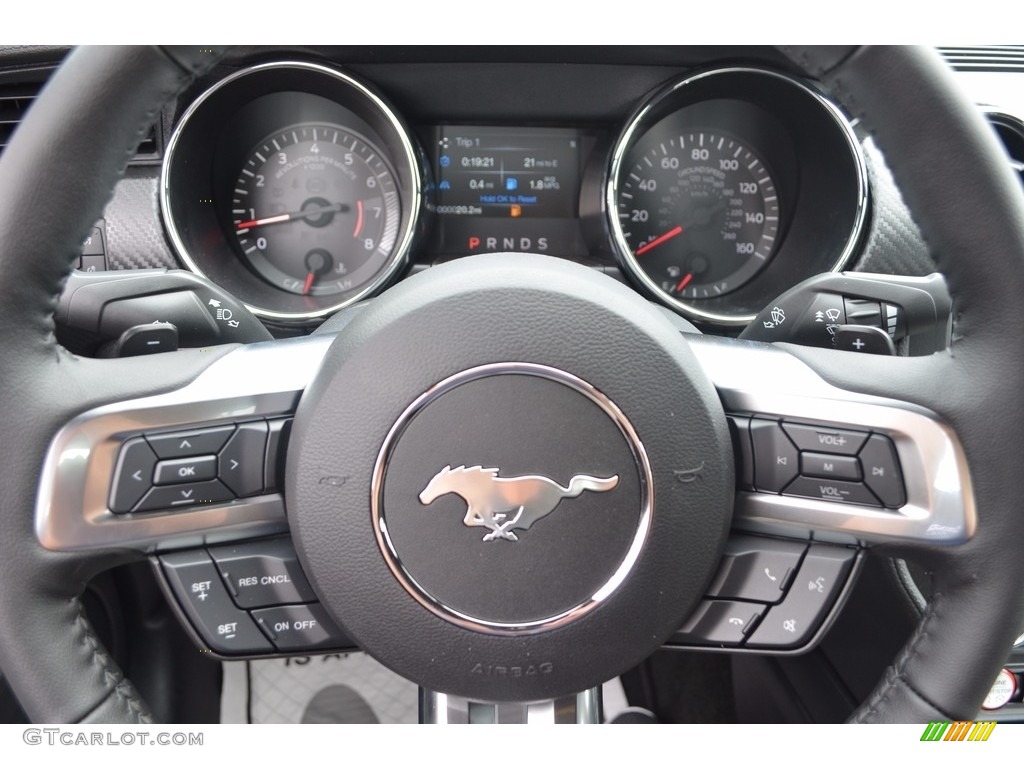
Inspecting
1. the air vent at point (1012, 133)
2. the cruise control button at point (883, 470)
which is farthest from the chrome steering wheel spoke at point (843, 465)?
the air vent at point (1012, 133)

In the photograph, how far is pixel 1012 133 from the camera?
1.86 meters

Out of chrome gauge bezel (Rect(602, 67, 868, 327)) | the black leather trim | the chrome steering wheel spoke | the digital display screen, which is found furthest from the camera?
the digital display screen

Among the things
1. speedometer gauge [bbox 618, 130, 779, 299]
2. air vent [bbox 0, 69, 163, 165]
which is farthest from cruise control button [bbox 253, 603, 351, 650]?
speedometer gauge [bbox 618, 130, 779, 299]

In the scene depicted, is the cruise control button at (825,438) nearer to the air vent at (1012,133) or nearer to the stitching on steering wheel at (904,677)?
the stitching on steering wheel at (904,677)

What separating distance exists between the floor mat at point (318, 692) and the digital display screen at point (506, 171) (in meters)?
1.00

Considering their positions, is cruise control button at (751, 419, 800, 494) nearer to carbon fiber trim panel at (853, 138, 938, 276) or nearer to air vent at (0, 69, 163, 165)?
carbon fiber trim panel at (853, 138, 938, 276)

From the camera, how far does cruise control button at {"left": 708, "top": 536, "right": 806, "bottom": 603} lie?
98cm

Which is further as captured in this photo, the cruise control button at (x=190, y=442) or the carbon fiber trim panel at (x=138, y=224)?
the carbon fiber trim panel at (x=138, y=224)

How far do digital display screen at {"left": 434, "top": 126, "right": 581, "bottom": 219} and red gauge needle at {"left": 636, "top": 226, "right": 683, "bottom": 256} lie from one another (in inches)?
7.2

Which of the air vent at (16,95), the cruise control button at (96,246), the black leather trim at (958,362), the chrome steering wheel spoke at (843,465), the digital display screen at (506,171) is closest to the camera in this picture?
the black leather trim at (958,362)

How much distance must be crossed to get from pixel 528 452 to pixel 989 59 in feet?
4.96

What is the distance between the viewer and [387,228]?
2148 millimetres

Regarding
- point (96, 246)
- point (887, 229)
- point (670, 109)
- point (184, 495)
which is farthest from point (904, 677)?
point (96, 246)

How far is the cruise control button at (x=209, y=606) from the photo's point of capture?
38.1 inches
